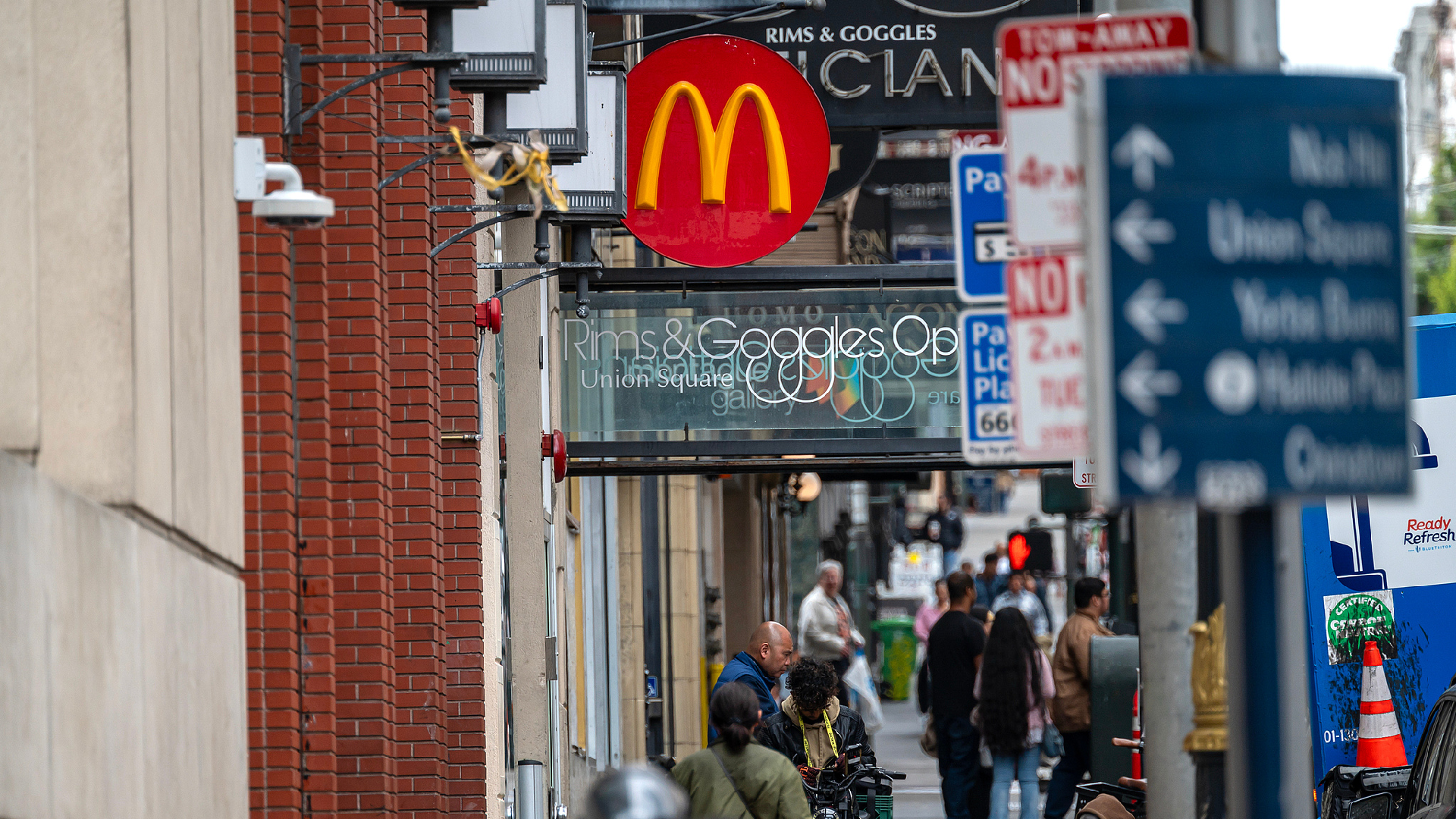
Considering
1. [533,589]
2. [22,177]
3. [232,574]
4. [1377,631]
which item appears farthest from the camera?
[1377,631]

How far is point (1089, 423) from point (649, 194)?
27.8 feet

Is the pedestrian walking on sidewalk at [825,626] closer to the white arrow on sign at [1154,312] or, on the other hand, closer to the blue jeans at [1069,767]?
the blue jeans at [1069,767]

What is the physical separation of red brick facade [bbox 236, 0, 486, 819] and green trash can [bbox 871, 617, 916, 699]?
27.7 m

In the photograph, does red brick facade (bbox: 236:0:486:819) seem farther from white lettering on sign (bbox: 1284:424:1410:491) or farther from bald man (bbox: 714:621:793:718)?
white lettering on sign (bbox: 1284:424:1410:491)

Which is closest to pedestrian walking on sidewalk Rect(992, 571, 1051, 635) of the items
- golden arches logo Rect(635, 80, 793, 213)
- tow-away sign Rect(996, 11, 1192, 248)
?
golden arches logo Rect(635, 80, 793, 213)

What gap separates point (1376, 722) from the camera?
11.5m

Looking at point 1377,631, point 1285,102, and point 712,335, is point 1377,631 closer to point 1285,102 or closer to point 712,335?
point 712,335

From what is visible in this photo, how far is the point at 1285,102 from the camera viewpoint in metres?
3.73

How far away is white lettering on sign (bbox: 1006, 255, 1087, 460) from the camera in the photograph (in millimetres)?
4574

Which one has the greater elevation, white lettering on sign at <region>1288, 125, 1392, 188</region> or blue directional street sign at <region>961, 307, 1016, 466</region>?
white lettering on sign at <region>1288, 125, 1392, 188</region>

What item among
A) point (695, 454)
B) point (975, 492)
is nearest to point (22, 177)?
point (695, 454)

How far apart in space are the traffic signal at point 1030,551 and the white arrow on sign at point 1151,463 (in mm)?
23721

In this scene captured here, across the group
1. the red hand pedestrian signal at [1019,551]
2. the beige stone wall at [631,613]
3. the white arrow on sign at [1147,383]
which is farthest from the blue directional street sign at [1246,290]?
the red hand pedestrian signal at [1019,551]

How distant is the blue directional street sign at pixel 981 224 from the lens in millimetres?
5828
